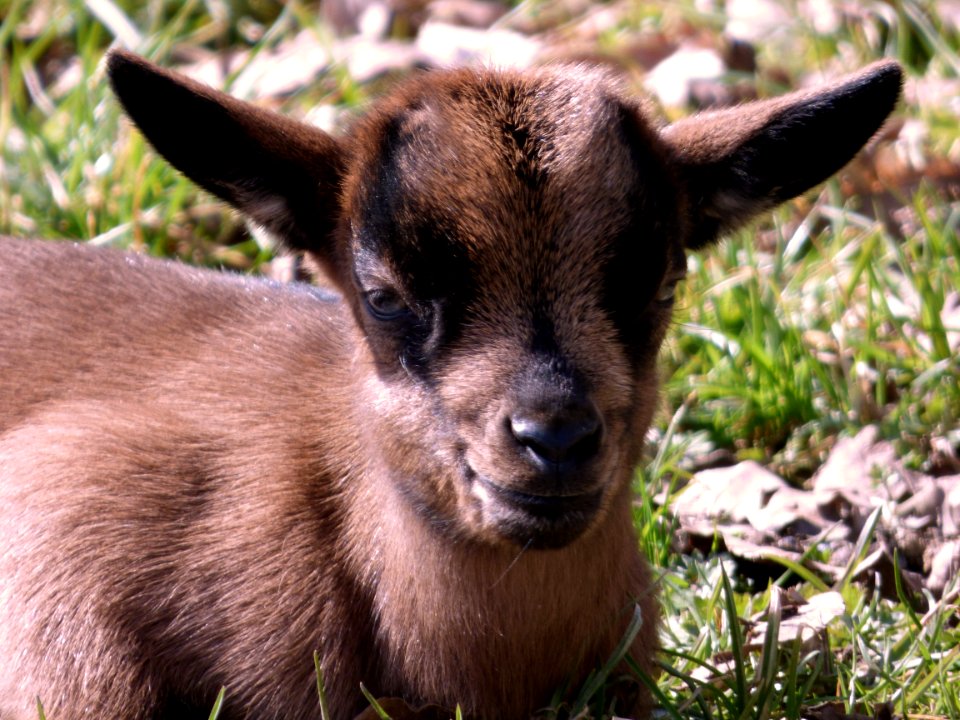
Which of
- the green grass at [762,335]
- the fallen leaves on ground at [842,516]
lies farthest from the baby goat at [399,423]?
the fallen leaves on ground at [842,516]

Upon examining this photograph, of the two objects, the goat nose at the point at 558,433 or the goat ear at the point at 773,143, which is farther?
the goat ear at the point at 773,143

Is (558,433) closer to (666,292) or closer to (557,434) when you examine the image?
(557,434)

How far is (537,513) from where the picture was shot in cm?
403

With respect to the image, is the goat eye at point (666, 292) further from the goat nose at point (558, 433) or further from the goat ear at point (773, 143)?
the goat nose at point (558, 433)

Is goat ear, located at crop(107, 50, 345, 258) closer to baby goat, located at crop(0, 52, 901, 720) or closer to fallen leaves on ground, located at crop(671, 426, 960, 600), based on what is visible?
baby goat, located at crop(0, 52, 901, 720)

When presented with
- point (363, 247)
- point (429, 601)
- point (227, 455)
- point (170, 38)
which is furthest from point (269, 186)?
point (170, 38)

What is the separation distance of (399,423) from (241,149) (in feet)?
3.04

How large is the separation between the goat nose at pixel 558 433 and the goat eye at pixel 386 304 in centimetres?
50

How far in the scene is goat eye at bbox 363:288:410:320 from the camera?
4.21m

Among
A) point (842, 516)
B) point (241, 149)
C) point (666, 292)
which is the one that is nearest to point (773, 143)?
point (666, 292)

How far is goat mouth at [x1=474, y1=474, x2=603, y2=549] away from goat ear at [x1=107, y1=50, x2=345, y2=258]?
41.5 inches

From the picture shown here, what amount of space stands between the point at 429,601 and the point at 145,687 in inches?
33.5

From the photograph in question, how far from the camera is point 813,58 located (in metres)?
9.25

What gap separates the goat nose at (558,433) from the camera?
3871 mm
